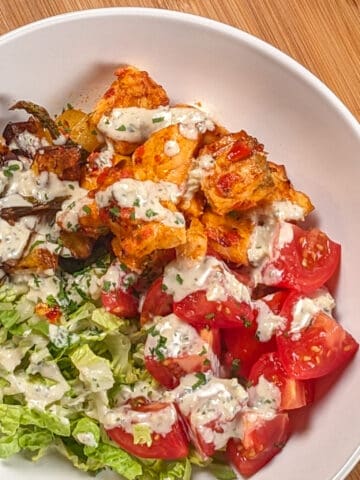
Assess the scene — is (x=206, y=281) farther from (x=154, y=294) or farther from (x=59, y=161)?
(x=59, y=161)

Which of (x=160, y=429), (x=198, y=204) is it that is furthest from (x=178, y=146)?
(x=160, y=429)

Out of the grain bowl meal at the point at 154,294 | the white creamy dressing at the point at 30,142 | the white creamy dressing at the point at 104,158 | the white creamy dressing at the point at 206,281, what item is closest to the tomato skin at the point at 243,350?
the grain bowl meal at the point at 154,294

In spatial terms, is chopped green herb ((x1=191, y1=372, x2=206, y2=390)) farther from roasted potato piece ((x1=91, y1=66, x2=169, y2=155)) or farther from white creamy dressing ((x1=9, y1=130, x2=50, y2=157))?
white creamy dressing ((x1=9, y1=130, x2=50, y2=157))

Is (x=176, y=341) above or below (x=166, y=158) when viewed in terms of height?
below

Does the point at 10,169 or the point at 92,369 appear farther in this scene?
the point at 10,169

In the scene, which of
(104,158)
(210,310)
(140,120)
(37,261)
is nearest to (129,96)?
(140,120)

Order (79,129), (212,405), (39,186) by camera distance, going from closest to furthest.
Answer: (212,405) → (39,186) → (79,129)

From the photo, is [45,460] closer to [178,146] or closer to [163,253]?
[163,253]
